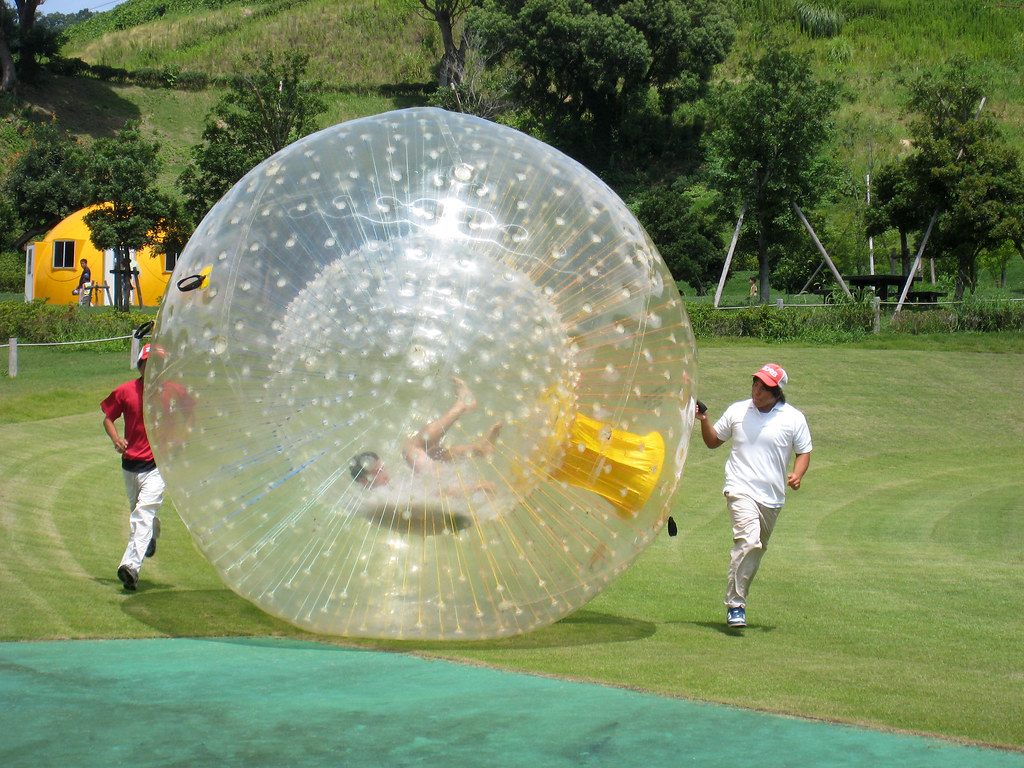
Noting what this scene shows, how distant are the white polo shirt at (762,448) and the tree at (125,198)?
90.7 feet

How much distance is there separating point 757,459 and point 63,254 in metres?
38.3

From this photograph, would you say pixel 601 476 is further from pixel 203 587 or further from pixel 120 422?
pixel 120 422

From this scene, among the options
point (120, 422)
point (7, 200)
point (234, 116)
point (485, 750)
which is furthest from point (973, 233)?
point (7, 200)

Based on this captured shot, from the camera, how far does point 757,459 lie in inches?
272

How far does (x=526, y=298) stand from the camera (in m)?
5.27

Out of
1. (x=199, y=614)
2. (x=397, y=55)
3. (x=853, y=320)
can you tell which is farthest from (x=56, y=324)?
(x=397, y=55)

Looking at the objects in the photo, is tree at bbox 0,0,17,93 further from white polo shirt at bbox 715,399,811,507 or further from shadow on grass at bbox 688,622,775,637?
shadow on grass at bbox 688,622,775,637

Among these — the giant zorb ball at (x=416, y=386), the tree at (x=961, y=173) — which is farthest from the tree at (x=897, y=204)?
the giant zorb ball at (x=416, y=386)

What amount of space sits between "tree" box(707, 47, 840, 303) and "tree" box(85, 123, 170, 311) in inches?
671

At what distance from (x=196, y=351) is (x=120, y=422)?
11.4m

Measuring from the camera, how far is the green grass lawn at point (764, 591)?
5316 mm

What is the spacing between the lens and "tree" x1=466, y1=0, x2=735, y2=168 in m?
53.0

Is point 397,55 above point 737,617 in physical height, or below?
above

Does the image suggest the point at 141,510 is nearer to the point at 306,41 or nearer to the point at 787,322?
the point at 787,322
